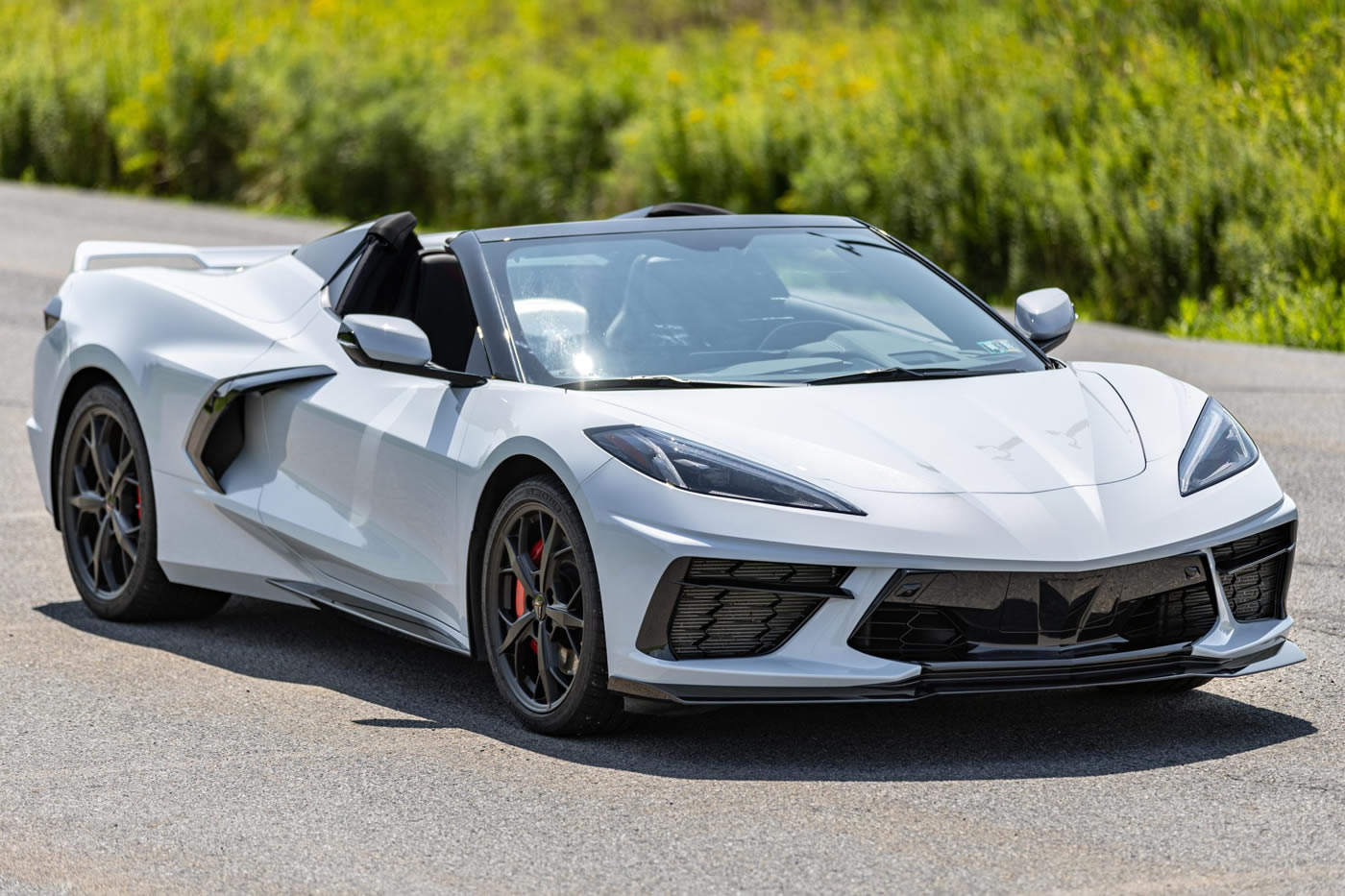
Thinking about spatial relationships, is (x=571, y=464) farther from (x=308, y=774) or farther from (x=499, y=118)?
(x=499, y=118)

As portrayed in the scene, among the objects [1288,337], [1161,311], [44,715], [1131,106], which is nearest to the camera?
[44,715]

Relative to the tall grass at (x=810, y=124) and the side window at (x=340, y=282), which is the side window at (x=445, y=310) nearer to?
the side window at (x=340, y=282)

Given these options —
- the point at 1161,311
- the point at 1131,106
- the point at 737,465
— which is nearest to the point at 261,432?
the point at 737,465

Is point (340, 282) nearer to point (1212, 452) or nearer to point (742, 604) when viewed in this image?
point (742, 604)

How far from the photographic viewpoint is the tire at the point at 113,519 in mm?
7410

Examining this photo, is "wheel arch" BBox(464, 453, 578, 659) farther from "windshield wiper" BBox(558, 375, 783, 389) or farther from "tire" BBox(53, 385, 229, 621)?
"tire" BBox(53, 385, 229, 621)

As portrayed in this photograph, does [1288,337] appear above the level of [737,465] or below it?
below

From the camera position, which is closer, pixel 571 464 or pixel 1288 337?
pixel 571 464

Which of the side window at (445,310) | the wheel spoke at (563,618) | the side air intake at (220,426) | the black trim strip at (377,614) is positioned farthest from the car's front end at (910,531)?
the side air intake at (220,426)

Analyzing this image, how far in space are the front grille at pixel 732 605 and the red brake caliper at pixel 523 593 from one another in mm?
534

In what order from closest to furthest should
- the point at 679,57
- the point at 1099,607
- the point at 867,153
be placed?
the point at 1099,607 < the point at 867,153 < the point at 679,57

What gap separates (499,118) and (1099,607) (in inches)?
728

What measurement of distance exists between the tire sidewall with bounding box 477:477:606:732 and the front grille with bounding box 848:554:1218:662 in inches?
26.1

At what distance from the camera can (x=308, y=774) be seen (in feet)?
18.0
